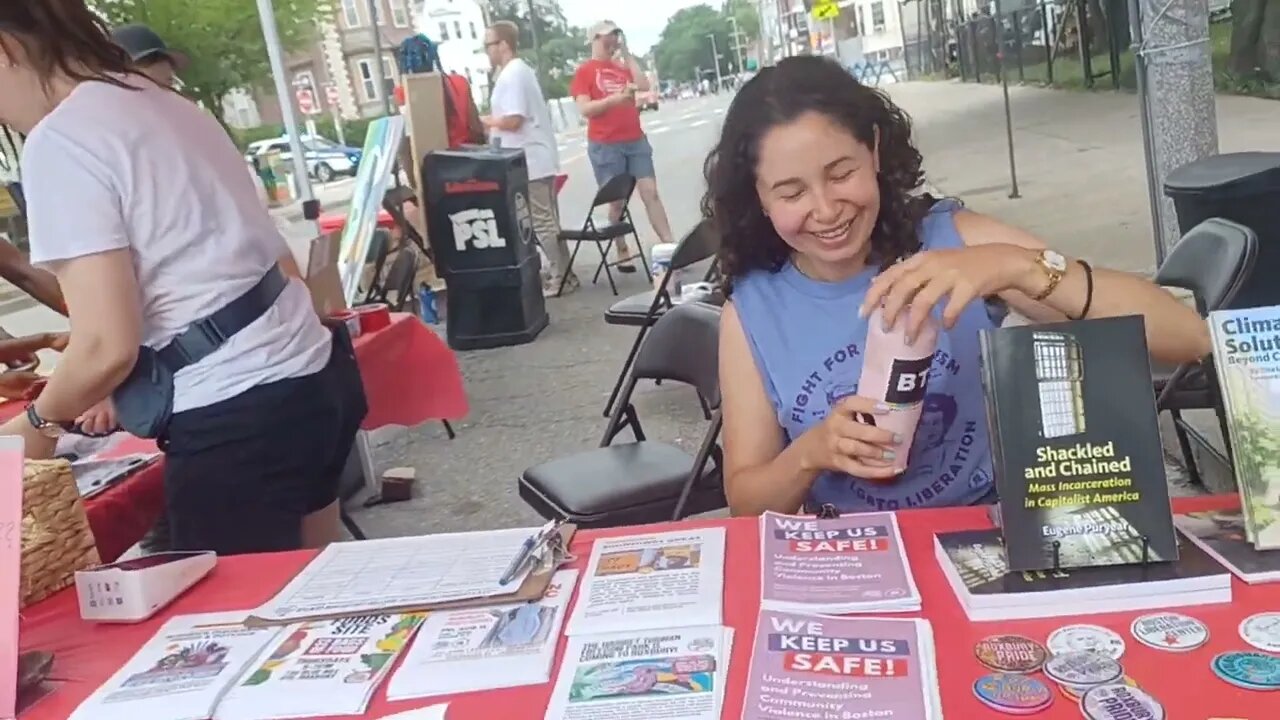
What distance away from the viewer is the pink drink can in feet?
3.55

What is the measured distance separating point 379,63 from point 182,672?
7.67m

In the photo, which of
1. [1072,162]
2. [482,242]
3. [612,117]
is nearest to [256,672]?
[482,242]

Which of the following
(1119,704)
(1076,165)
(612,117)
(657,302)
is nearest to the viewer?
(1119,704)

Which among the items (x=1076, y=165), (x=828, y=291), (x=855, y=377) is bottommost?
(x=1076, y=165)

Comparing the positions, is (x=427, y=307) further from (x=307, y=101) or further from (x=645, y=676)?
(x=645, y=676)

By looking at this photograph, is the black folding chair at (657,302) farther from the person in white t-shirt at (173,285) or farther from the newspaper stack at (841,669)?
the newspaper stack at (841,669)

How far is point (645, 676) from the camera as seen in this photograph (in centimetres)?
106

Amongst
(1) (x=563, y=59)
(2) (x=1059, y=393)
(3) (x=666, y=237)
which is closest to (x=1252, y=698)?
(2) (x=1059, y=393)

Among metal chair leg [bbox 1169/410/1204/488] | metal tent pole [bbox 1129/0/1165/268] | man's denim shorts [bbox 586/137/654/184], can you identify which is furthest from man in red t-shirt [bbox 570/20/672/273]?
metal chair leg [bbox 1169/410/1204/488]

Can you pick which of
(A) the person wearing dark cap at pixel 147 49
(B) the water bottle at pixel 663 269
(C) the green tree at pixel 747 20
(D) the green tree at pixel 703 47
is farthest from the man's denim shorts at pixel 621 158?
(D) the green tree at pixel 703 47

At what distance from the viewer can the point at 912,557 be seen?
1.26 meters

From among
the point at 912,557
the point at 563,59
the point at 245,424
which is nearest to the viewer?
the point at 912,557

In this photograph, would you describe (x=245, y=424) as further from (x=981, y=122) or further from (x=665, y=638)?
(x=981, y=122)

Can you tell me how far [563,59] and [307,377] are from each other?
321 inches
